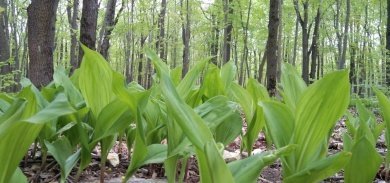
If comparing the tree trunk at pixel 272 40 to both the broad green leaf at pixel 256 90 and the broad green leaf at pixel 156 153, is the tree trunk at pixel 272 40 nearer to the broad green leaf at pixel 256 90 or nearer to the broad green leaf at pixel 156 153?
the broad green leaf at pixel 256 90

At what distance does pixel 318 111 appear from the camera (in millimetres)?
1066

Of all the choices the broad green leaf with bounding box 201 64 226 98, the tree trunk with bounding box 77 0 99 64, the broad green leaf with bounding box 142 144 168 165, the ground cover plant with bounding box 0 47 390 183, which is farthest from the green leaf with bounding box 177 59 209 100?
the tree trunk with bounding box 77 0 99 64

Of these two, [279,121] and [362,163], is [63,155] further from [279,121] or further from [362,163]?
[362,163]

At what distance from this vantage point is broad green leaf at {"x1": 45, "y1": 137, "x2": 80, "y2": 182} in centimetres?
120

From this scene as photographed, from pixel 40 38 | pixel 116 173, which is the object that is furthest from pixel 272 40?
pixel 116 173

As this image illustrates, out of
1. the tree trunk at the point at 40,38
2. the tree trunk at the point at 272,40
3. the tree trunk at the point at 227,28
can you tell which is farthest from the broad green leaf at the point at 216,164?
the tree trunk at the point at 227,28

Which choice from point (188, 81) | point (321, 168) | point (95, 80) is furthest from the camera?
point (188, 81)

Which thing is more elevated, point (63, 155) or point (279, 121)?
point (279, 121)

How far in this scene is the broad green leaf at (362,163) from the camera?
1.16m

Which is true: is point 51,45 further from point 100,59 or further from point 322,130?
point 322,130

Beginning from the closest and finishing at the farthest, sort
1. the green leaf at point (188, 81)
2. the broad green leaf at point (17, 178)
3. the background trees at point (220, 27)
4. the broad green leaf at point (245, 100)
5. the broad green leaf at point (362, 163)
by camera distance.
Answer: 1. the broad green leaf at point (17, 178)
2. the broad green leaf at point (362, 163)
3. the green leaf at point (188, 81)
4. the broad green leaf at point (245, 100)
5. the background trees at point (220, 27)

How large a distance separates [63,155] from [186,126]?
2.09 feet

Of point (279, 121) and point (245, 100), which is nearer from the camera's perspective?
point (279, 121)

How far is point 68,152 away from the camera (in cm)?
129
